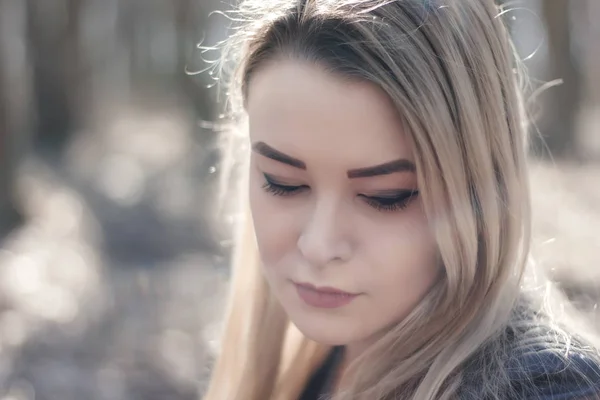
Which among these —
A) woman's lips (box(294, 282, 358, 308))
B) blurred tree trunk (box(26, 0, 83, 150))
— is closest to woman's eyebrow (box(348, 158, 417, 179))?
woman's lips (box(294, 282, 358, 308))

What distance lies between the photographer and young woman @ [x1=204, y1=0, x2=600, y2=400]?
4.63 feet

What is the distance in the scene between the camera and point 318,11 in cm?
152

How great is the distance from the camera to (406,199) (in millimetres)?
1468

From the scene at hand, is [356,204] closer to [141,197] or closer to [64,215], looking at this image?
[64,215]

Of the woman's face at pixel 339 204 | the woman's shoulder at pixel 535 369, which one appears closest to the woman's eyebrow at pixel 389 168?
the woman's face at pixel 339 204

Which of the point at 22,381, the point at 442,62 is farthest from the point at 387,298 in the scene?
the point at 22,381

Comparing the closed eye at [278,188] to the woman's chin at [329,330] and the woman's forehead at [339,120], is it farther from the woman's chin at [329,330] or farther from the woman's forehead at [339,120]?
the woman's chin at [329,330]

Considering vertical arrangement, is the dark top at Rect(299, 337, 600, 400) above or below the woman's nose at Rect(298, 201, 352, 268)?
below

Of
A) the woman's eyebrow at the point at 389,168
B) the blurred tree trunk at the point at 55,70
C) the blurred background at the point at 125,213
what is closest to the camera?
the woman's eyebrow at the point at 389,168

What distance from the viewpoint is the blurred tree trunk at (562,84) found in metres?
10.3

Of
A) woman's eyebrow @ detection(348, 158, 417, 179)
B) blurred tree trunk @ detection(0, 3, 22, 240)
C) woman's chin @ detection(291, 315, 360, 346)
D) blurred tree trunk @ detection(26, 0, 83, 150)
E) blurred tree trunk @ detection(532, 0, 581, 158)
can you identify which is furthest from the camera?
blurred tree trunk @ detection(26, 0, 83, 150)

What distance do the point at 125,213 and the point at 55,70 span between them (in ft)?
→ 18.2

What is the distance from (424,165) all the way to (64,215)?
7.45 metres

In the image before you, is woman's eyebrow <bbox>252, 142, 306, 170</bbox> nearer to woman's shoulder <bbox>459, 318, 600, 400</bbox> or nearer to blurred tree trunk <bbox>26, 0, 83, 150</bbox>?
woman's shoulder <bbox>459, 318, 600, 400</bbox>
